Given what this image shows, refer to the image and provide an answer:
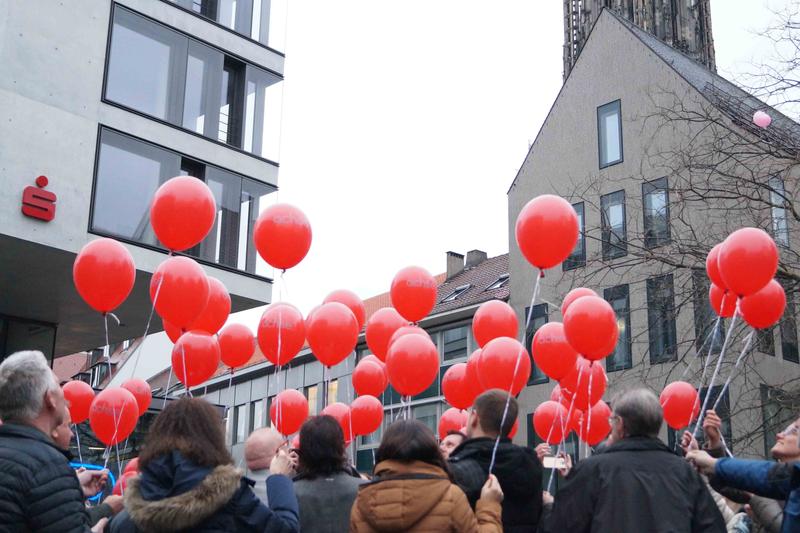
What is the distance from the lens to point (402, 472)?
4.16 m

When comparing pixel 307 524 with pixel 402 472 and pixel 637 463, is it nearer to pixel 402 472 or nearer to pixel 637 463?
pixel 402 472

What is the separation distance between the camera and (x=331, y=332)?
956 centimetres

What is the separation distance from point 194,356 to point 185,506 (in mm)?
6246

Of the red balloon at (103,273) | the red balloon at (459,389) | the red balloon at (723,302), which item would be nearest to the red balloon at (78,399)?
the red balloon at (103,273)

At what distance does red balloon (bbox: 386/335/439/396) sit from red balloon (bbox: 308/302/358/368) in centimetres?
76

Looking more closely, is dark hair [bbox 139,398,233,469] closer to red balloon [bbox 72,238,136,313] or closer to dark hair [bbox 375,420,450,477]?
dark hair [bbox 375,420,450,477]

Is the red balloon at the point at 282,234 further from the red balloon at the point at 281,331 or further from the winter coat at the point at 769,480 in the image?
the winter coat at the point at 769,480

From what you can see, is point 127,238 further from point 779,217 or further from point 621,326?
point 621,326

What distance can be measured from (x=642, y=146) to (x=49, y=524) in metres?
21.9

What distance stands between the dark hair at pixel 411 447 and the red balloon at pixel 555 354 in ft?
17.1

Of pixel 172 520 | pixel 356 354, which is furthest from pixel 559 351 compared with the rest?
pixel 356 354

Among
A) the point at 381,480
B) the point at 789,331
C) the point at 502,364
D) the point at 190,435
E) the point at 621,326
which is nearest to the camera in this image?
the point at 190,435

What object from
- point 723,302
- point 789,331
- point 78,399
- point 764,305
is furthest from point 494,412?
point 789,331

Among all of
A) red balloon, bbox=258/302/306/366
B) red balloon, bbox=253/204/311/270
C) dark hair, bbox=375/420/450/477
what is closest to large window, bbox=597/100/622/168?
red balloon, bbox=258/302/306/366
